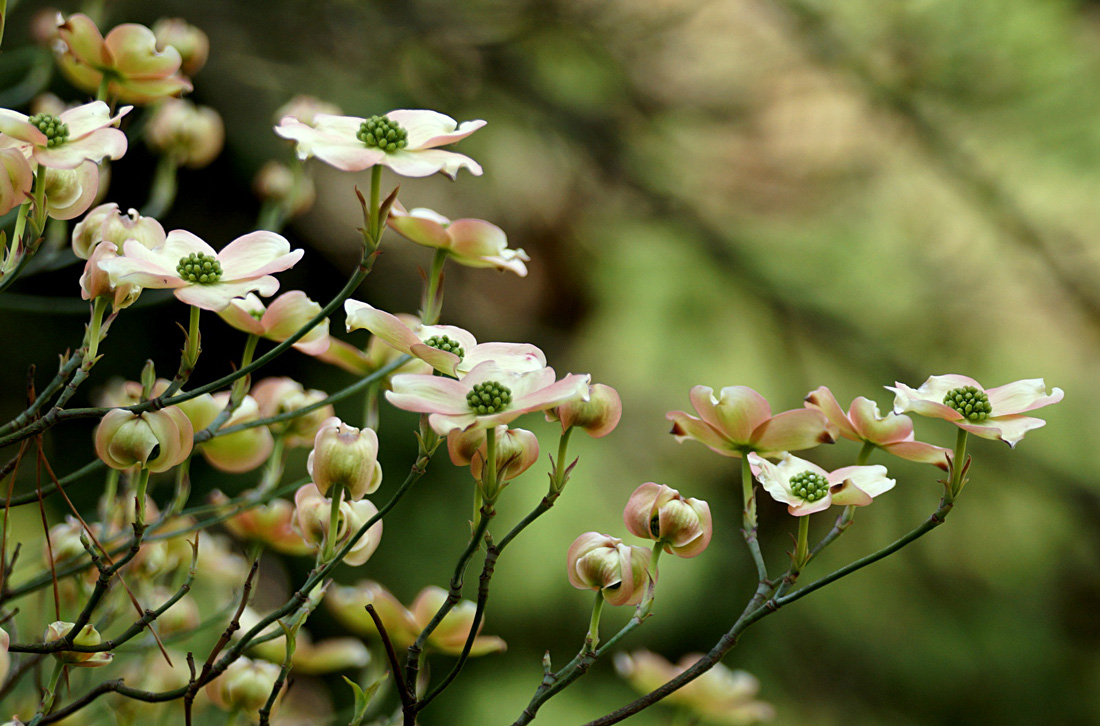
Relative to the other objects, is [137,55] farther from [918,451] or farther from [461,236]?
[918,451]

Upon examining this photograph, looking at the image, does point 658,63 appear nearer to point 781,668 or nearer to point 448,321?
point 448,321

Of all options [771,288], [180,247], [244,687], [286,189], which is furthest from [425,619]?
[771,288]

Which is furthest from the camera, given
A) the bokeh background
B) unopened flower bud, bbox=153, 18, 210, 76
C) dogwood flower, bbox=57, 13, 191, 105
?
the bokeh background

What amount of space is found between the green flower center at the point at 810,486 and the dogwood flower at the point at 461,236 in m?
0.12

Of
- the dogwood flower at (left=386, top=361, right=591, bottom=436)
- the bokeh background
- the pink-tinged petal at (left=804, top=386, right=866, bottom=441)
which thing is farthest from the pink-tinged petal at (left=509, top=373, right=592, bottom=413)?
the bokeh background

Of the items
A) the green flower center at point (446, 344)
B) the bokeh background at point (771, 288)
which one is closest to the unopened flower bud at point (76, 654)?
the green flower center at point (446, 344)

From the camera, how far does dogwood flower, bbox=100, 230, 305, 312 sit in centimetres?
28

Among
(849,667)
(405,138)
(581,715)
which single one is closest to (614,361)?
(581,715)

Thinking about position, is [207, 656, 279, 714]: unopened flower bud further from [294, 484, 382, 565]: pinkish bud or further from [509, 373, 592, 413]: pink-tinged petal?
[509, 373, 592, 413]: pink-tinged petal

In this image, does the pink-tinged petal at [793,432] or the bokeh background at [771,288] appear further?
→ the bokeh background at [771,288]

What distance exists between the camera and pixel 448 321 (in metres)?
1.75

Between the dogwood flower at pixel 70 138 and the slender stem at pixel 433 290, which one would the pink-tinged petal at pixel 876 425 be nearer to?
the slender stem at pixel 433 290

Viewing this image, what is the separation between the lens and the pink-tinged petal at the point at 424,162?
30 centimetres

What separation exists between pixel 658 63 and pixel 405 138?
1.46 metres
